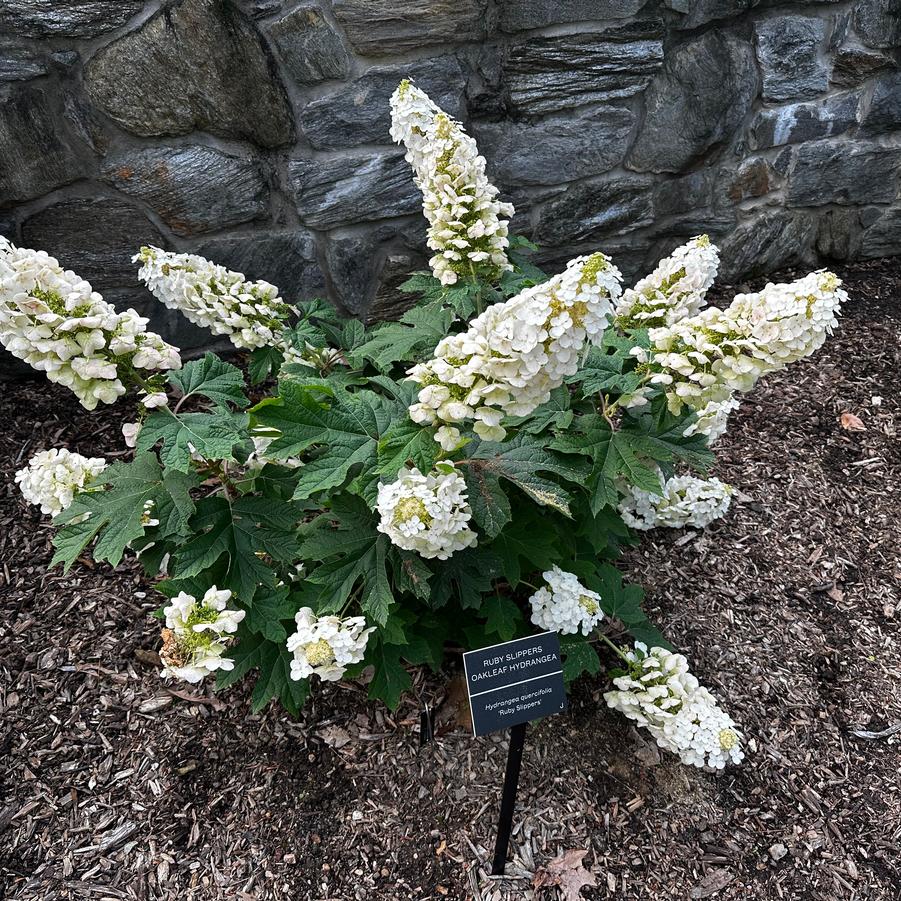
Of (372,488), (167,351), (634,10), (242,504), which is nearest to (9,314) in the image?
(167,351)

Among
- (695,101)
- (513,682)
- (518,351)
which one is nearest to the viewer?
(518,351)

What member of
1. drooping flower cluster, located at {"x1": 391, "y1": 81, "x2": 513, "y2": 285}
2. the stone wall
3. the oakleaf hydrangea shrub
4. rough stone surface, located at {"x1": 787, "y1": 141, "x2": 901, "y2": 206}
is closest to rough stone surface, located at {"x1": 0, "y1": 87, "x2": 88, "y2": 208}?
the stone wall

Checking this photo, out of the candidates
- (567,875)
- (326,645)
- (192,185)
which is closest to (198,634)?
(326,645)

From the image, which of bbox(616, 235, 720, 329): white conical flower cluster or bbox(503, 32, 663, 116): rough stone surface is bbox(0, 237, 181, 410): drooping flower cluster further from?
bbox(503, 32, 663, 116): rough stone surface

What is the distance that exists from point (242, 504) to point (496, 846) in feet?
4.25

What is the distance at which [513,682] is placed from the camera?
1.85m

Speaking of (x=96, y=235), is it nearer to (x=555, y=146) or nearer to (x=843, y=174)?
(x=555, y=146)

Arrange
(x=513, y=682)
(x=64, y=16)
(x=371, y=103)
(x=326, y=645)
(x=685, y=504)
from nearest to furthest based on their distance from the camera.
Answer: (x=326, y=645), (x=513, y=682), (x=64, y=16), (x=685, y=504), (x=371, y=103)

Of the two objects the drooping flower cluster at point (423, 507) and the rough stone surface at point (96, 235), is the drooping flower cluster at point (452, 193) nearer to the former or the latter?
the drooping flower cluster at point (423, 507)

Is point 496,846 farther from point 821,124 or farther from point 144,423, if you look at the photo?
point 821,124

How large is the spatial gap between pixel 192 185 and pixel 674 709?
116 inches

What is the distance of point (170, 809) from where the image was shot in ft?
7.56

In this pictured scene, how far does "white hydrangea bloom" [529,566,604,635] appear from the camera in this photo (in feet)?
7.04

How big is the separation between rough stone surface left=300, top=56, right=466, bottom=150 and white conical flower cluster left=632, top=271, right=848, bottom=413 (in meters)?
2.18
